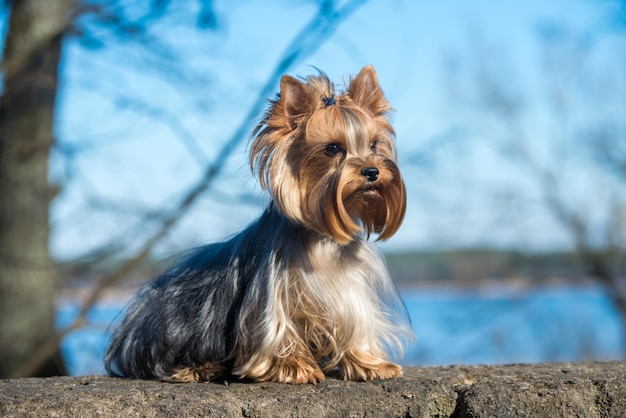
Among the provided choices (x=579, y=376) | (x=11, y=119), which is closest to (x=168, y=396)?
(x=579, y=376)

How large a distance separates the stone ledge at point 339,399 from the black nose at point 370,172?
2.85ft

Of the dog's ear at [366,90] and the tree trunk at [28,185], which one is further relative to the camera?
the tree trunk at [28,185]

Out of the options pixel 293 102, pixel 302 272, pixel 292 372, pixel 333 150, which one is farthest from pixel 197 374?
pixel 293 102

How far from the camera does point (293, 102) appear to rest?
3.39 metres

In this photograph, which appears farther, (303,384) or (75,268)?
(75,268)

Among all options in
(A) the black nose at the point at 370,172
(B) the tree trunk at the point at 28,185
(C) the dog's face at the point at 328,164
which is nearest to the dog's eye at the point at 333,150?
(C) the dog's face at the point at 328,164

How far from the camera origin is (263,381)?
3240mm

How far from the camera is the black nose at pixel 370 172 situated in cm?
319

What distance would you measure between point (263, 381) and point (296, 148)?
3.34 feet

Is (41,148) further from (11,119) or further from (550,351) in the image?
(550,351)

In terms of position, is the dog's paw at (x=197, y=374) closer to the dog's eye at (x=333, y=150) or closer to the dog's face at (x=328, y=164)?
the dog's face at (x=328, y=164)

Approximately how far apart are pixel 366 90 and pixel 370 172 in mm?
496

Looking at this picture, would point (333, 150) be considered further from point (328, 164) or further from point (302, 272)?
point (302, 272)

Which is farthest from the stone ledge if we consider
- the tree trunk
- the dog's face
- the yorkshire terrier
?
the tree trunk
